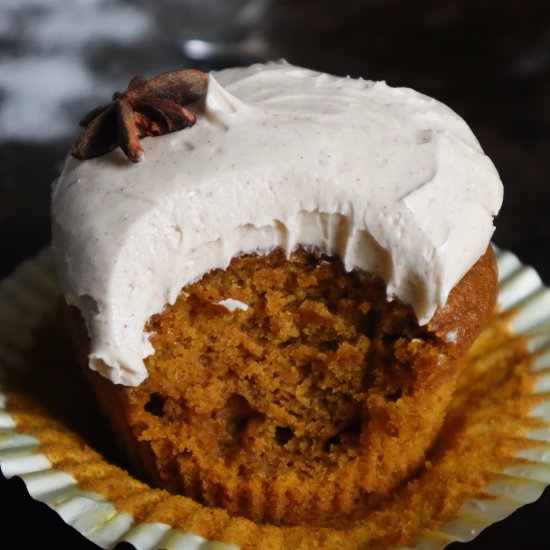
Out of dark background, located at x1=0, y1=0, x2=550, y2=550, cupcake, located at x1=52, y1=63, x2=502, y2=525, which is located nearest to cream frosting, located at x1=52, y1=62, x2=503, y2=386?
cupcake, located at x1=52, y1=63, x2=502, y2=525

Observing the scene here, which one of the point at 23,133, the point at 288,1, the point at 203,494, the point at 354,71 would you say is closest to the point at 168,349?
the point at 203,494

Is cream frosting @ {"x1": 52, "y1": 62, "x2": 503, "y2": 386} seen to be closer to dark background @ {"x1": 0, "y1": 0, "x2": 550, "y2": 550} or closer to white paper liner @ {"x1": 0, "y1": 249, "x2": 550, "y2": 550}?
white paper liner @ {"x1": 0, "y1": 249, "x2": 550, "y2": 550}

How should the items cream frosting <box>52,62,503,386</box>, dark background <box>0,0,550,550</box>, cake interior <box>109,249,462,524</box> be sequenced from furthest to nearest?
dark background <box>0,0,550,550</box>, cake interior <box>109,249,462,524</box>, cream frosting <box>52,62,503,386</box>

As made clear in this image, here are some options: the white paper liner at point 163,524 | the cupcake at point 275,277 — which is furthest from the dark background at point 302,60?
the cupcake at point 275,277

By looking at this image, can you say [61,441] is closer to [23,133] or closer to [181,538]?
[181,538]

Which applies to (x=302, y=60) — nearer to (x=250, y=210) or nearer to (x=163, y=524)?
(x=250, y=210)

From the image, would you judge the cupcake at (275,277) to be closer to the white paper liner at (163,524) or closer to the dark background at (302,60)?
the white paper liner at (163,524)
